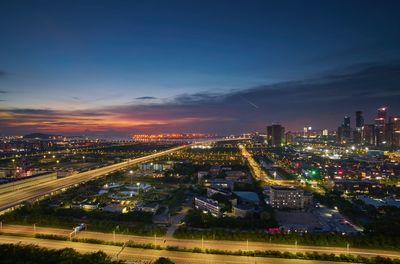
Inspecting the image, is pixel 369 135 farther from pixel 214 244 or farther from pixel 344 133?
pixel 214 244

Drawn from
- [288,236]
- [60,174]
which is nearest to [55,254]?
[288,236]

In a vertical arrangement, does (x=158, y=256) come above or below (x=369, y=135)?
below

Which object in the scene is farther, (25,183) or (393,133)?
(393,133)

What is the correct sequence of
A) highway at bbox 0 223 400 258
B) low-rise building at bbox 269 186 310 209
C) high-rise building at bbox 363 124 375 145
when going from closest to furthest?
highway at bbox 0 223 400 258 < low-rise building at bbox 269 186 310 209 < high-rise building at bbox 363 124 375 145

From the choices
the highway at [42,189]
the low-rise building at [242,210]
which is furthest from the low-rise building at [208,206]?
the highway at [42,189]

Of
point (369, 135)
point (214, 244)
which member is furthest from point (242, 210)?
point (369, 135)

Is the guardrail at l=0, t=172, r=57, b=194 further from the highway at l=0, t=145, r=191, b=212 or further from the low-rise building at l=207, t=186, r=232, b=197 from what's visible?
the low-rise building at l=207, t=186, r=232, b=197

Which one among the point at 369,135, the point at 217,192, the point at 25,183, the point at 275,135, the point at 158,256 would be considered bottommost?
the point at 158,256

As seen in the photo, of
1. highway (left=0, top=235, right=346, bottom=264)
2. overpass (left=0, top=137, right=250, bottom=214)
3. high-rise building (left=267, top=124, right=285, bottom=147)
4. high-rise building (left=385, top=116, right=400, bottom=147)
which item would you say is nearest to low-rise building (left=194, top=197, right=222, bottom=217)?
highway (left=0, top=235, right=346, bottom=264)

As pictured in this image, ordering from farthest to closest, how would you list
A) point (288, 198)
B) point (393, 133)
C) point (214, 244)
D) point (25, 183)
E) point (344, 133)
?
1. point (344, 133)
2. point (393, 133)
3. point (25, 183)
4. point (288, 198)
5. point (214, 244)

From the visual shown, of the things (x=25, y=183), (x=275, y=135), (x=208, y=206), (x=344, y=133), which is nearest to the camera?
(x=208, y=206)

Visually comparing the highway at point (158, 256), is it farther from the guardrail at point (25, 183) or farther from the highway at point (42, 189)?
the guardrail at point (25, 183)
